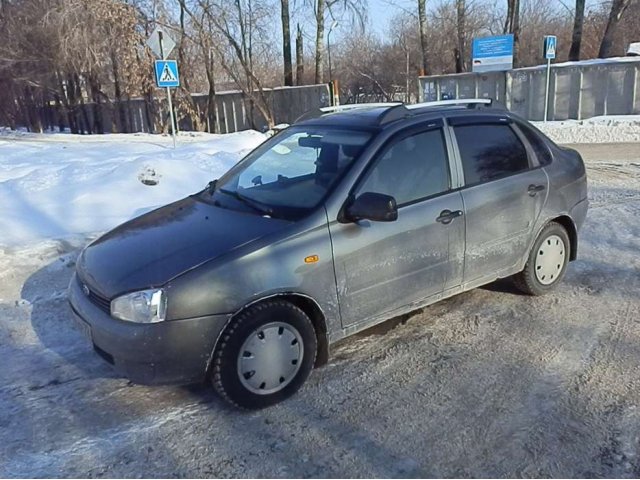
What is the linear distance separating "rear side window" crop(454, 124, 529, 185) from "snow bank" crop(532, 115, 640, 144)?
13.2 m


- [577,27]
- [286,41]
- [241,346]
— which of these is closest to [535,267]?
[241,346]

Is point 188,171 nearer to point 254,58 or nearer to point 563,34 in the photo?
point 254,58

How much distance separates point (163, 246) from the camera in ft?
10.0

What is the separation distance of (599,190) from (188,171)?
6.52 meters

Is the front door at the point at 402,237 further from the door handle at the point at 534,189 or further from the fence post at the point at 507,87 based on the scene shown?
the fence post at the point at 507,87

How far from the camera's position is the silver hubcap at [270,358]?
9.50 feet

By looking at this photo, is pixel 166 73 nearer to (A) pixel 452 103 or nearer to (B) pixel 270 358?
(A) pixel 452 103

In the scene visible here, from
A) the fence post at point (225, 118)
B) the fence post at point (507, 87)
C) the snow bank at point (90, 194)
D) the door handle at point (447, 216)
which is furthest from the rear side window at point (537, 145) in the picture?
the fence post at point (225, 118)

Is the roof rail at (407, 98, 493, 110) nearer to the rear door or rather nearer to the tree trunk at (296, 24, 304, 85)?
the rear door

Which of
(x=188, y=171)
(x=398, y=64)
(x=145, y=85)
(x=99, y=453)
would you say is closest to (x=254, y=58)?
(x=145, y=85)

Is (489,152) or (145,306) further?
(489,152)

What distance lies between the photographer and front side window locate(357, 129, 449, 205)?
11.0 feet

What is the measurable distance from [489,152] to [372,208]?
4.77ft

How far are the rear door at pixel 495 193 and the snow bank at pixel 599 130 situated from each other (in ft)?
43.3
